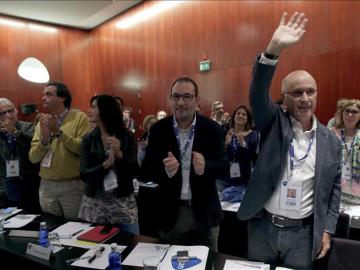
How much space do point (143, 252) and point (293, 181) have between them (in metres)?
0.82

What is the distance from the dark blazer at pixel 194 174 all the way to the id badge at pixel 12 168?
138 cm

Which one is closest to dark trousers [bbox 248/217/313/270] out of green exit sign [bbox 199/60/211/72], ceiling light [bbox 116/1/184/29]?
green exit sign [bbox 199/60/211/72]

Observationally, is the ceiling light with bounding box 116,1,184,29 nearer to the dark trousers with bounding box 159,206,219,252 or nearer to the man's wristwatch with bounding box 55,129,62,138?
the man's wristwatch with bounding box 55,129,62,138

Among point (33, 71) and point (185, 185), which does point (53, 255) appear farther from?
point (33, 71)

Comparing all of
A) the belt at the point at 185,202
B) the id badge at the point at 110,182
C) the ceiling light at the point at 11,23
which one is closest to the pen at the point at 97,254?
the belt at the point at 185,202

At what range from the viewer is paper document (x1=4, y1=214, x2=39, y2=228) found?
6.64ft

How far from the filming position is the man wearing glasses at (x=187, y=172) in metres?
1.79

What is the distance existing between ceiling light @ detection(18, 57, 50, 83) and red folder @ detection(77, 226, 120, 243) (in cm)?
613

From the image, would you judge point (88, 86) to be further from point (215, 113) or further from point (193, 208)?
point (193, 208)

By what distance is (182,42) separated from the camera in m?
6.19

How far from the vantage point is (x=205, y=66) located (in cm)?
573

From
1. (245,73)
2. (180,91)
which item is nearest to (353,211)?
(180,91)

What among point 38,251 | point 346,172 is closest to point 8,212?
point 38,251

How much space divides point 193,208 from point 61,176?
111 centimetres
